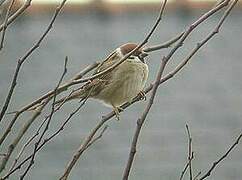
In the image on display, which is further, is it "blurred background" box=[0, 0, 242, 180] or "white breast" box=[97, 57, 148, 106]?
"blurred background" box=[0, 0, 242, 180]

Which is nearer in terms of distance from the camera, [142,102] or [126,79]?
[126,79]

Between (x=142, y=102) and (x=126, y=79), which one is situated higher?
(x=142, y=102)

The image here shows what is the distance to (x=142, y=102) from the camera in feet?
20.5

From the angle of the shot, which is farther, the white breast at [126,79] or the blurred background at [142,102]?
the blurred background at [142,102]


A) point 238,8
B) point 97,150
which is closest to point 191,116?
point 97,150

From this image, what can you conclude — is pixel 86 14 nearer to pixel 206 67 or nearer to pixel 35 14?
pixel 35 14

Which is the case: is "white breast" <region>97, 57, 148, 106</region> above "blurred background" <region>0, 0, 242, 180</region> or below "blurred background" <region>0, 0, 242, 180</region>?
below

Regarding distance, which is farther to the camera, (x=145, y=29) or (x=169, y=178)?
(x=145, y=29)

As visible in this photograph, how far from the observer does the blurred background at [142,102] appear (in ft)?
19.5

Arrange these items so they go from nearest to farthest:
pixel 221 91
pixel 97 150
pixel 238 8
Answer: pixel 97 150, pixel 221 91, pixel 238 8

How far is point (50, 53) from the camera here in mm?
6496

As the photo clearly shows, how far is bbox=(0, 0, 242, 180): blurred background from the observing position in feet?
19.5

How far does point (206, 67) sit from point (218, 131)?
2.07 feet

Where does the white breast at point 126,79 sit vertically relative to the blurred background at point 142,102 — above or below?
below
